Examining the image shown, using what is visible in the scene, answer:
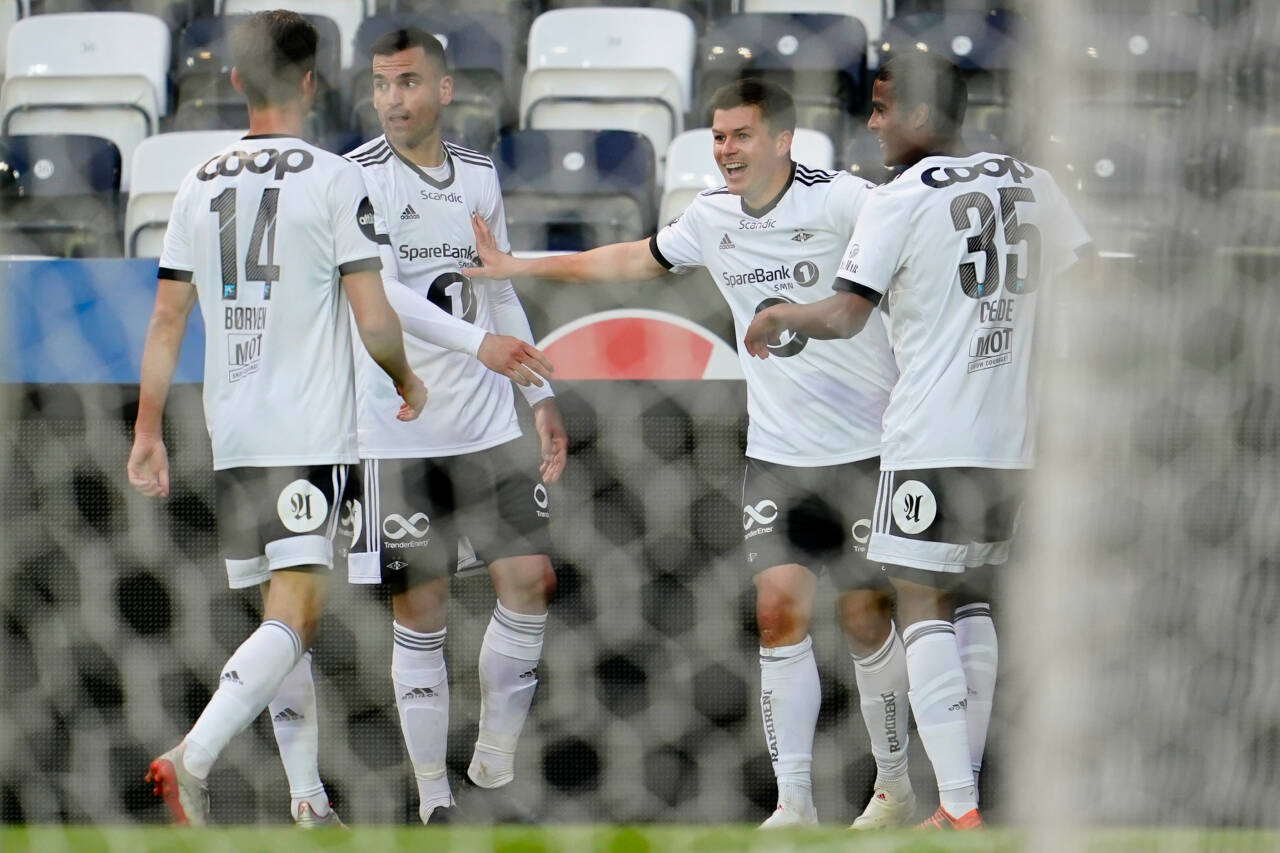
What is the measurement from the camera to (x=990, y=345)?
6.76ft

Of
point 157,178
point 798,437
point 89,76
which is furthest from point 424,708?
point 89,76

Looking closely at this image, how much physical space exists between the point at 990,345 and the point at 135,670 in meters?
1.39

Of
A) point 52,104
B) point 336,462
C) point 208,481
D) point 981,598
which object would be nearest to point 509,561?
point 336,462

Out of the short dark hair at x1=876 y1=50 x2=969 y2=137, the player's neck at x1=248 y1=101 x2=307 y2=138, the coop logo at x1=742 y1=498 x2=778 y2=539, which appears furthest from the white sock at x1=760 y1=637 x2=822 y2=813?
the player's neck at x1=248 y1=101 x2=307 y2=138

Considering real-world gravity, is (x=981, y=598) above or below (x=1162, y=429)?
below

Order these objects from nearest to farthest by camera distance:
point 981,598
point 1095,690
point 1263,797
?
point 1095,690
point 1263,797
point 981,598

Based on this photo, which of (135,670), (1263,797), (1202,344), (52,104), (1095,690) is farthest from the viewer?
(52,104)

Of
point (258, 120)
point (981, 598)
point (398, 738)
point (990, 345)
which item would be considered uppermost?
point (258, 120)

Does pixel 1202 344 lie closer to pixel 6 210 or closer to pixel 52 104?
pixel 6 210

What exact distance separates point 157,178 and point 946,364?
1.69m

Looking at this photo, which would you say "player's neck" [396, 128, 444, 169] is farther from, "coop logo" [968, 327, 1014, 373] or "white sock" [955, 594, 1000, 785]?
"white sock" [955, 594, 1000, 785]

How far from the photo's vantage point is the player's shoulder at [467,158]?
2361mm

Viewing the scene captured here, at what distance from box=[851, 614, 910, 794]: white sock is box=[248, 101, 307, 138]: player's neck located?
1.10 m

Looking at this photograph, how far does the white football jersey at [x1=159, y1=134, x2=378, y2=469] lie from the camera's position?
202 centimetres
